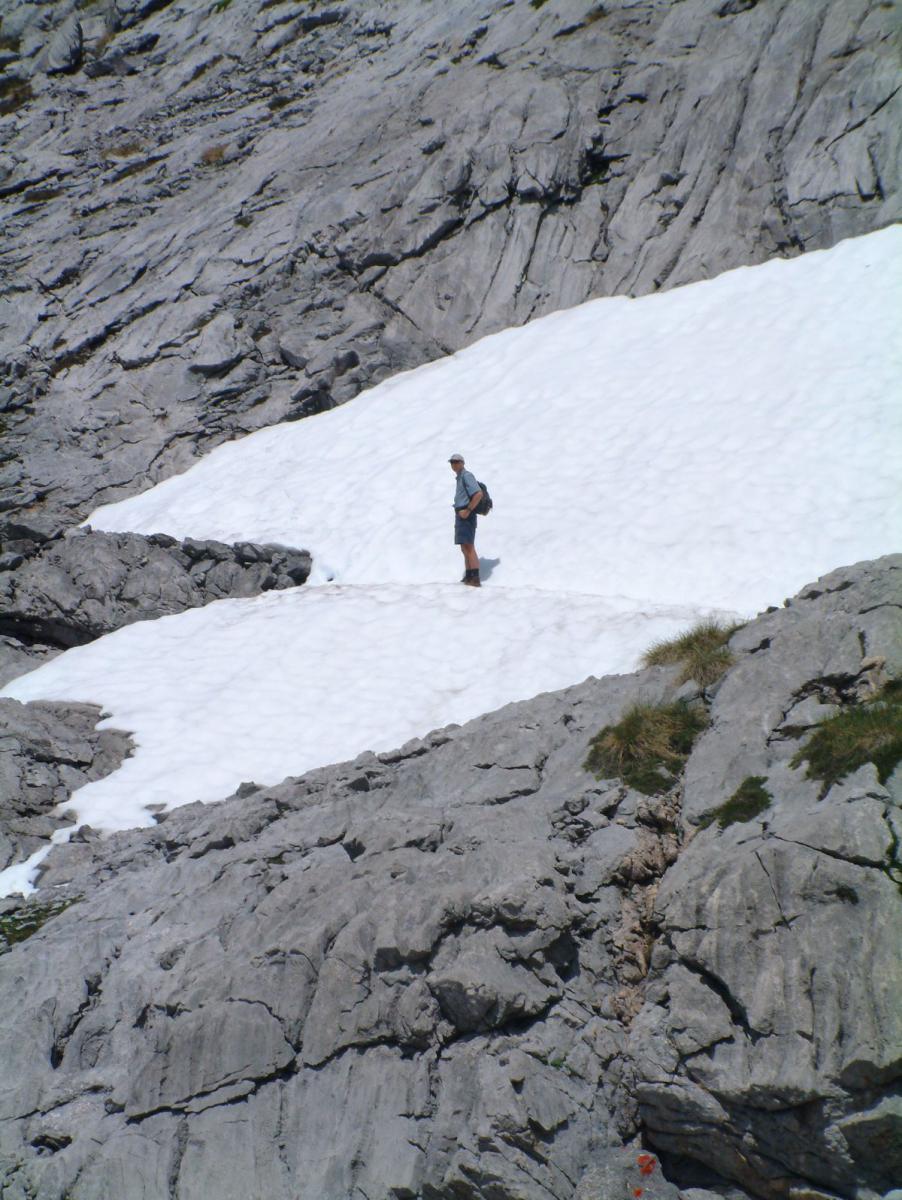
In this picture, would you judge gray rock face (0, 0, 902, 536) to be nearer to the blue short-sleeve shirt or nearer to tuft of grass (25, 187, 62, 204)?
tuft of grass (25, 187, 62, 204)

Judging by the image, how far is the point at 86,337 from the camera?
27094mm

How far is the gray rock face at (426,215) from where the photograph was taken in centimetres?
2352

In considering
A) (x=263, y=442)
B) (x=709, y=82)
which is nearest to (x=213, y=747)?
(x=263, y=442)

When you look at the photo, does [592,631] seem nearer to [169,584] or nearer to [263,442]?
[169,584]

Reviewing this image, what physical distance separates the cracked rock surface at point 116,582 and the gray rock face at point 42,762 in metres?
4.12

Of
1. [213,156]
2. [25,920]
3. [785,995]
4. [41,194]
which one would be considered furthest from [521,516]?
[41,194]

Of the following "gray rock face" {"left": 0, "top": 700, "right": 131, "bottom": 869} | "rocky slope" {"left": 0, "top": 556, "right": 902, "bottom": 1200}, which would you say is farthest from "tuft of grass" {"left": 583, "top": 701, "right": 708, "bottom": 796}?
"gray rock face" {"left": 0, "top": 700, "right": 131, "bottom": 869}

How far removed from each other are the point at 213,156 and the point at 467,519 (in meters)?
21.4

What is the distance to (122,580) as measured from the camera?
18984 mm

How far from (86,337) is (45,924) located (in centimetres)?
2068

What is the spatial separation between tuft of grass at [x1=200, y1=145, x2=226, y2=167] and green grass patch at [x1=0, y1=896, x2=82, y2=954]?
27.5 metres

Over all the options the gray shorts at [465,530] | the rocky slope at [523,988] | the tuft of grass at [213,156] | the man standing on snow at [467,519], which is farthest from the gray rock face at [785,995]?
the tuft of grass at [213,156]

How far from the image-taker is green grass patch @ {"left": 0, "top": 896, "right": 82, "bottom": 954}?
984 cm

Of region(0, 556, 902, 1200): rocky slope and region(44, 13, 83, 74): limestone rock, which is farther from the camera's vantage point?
region(44, 13, 83, 74): limestone rock
